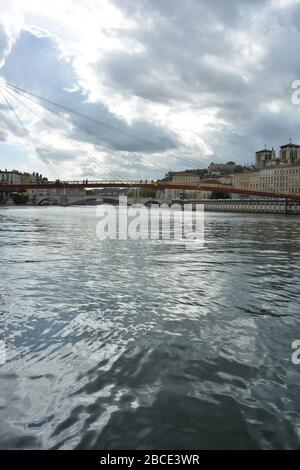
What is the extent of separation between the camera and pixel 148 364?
4977 mm

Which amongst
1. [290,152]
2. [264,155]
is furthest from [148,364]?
[264,155]

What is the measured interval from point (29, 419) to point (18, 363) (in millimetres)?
1234

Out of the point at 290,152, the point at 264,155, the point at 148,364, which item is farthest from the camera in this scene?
the point at 264,155

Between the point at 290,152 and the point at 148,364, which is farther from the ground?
the point at 290,152

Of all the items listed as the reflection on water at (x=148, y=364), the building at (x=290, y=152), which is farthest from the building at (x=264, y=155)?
the reflection on water at (x=148, y=364)

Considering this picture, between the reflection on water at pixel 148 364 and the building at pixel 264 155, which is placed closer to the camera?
the reflection on water at pixel 148 364

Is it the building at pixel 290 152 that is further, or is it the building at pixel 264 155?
the building at pixel 264 155

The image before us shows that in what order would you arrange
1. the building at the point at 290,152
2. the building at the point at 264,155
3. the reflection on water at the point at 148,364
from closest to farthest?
the reflection on water at the point at 148,364
the building at the point at 290,152
the building at the point at 264,155

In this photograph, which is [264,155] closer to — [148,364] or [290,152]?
[290,152]

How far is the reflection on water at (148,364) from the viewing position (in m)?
3.63

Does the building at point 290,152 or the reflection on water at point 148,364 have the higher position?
the building at point 290,152

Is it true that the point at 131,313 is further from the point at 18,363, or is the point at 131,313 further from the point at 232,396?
the point at 232,396

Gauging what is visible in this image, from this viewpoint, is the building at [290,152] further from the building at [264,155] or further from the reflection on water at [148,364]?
the reflection on water at [148,364]

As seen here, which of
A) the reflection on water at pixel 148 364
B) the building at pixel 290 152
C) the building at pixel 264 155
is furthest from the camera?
the building at pixel 264 155
